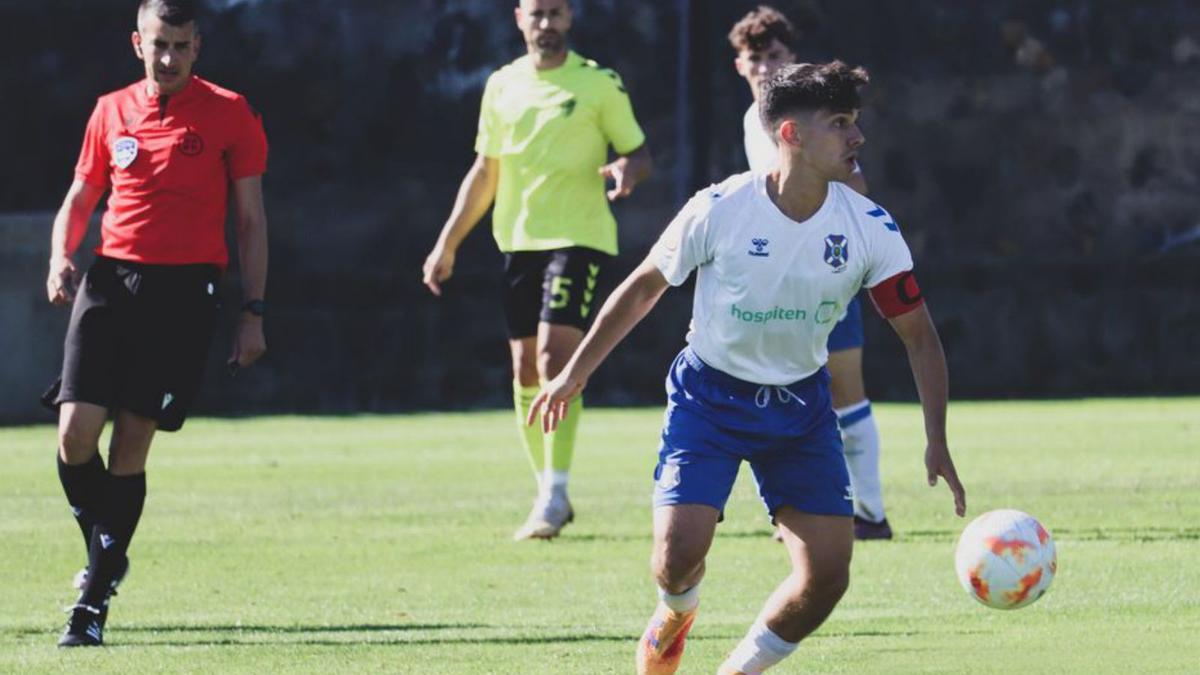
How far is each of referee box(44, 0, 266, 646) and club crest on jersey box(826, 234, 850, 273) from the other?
2.39 meters

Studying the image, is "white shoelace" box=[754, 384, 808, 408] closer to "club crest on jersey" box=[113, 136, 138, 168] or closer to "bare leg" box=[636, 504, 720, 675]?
"bare leg" box=[636, 504, 720, 675]

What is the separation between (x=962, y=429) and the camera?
17562 millimetres

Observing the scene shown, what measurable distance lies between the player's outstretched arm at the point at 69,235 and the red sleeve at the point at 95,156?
0.11ft

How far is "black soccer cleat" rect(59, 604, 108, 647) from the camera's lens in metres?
8.16

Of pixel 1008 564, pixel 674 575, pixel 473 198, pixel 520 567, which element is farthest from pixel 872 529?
pixel 674 575

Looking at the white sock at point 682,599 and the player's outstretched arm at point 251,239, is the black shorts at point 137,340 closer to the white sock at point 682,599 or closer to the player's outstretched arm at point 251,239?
the player's outstretched arm at point 251,239

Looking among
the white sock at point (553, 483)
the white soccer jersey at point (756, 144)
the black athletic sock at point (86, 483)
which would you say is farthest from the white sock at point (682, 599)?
the white sock at point (553, 483)

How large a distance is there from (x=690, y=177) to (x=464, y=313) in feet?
8.80

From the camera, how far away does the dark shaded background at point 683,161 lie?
832 inches

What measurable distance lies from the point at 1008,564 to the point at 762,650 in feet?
2.84

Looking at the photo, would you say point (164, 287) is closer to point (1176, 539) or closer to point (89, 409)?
point (89, 409)

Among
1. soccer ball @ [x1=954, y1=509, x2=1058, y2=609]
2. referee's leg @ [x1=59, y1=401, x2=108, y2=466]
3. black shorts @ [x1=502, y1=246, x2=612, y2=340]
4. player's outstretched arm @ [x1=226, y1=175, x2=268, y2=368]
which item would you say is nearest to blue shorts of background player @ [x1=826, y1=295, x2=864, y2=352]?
black shorts @ [x1=502, y1=246, x2=612, y2=340]

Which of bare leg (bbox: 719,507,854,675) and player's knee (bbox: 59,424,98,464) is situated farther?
player's knee (bbox: 59,424,98,464)

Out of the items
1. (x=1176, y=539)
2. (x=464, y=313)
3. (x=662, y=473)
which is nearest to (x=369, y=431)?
(x=464, y=313)
